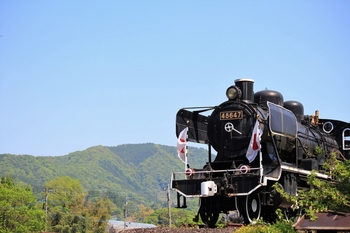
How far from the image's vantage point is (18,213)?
161 ft

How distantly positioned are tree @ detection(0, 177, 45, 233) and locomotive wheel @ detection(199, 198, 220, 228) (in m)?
29.1

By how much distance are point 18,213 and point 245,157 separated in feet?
113

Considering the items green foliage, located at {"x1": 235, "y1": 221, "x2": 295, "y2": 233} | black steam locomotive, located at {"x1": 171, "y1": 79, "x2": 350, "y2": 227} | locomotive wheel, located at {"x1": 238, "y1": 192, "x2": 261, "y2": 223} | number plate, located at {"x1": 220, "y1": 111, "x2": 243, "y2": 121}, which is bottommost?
green foliage, located at {"x1": 235, "y1": 221, "x2": 295, "y2": 233}

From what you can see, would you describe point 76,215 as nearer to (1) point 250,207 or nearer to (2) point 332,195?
(1) point 250,207

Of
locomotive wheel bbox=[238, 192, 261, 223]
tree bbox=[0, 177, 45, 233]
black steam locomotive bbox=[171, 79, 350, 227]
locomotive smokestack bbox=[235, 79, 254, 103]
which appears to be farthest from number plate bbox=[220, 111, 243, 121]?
tree bbox=[0, 177, 45, 233]

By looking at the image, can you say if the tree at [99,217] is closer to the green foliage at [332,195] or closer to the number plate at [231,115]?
the number plate at [231,115]

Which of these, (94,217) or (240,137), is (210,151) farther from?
(94,217)

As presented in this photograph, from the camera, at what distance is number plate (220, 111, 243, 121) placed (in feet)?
61.8

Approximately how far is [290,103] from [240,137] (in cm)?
532

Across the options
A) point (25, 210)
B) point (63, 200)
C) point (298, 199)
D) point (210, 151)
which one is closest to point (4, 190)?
point (25, 210)

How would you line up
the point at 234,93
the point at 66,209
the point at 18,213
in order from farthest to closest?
1. the point at 66,209
2. the point at 18,213
3. the point at 234,93

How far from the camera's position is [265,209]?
19.0 m

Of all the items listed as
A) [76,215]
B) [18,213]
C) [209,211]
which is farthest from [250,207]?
[76,215]

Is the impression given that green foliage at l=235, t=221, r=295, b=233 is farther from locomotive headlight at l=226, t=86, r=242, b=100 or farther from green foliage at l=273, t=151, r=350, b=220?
locomotive headlight at l=226, t=86, r=242, b=100
